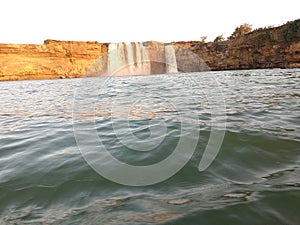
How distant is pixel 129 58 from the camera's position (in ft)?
131

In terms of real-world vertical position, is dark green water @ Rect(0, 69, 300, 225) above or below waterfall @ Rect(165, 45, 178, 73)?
below

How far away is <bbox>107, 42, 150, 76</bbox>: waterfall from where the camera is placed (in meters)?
39.9

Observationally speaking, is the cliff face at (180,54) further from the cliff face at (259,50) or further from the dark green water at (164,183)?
the dark green water at (164,183)

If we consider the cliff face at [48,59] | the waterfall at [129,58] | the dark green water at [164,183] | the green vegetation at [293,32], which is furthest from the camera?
the waterfall at [129,58]

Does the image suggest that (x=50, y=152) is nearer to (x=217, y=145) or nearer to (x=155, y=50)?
(x=217, y=145)

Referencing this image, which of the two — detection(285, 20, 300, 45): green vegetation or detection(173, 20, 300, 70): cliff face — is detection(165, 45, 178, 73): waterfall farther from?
detection(285, 20, 300, 45): green vegetation

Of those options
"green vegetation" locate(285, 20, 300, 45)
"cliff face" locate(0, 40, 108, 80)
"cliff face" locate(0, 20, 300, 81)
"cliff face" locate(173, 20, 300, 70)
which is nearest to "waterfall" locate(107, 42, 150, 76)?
"cliff face" locate(0, 20, 300, 81)

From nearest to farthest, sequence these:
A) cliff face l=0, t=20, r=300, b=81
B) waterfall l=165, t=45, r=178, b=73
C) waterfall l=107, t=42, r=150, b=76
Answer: cliff face l=0, t=20, r=300, b=81 < waterfall l=107, t=42, r=150, b=76 < waterfall l=165, t=45, r=178, b=73

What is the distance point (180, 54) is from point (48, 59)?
25129 mm

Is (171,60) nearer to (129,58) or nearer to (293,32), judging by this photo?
(129,58)

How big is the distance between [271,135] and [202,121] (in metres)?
1.16

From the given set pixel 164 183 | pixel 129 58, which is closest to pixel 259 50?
pixel 129 58

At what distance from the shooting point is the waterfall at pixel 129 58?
39938mm

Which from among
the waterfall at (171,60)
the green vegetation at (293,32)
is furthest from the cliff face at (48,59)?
the green vegetation at (293,32)
